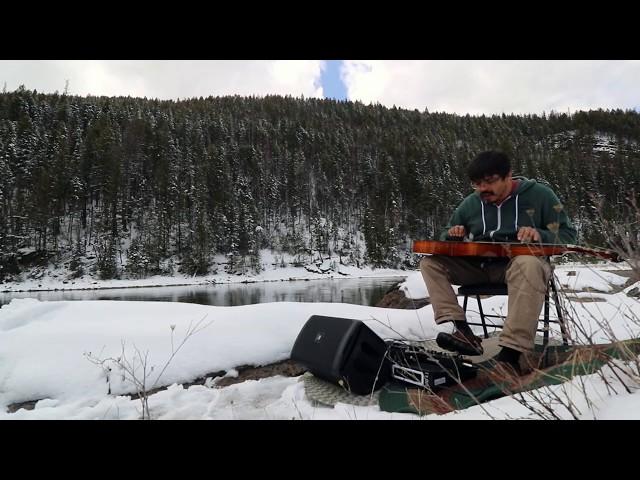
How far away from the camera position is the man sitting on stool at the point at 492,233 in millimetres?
2137

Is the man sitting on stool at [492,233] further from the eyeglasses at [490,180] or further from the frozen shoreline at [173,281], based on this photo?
the frozen shoreline at [173,281]

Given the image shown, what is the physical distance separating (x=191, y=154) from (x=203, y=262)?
27727 millimetres

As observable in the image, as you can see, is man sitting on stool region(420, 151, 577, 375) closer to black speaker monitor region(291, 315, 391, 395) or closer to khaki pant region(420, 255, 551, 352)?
khaki pant region(420, 255, 551, 352)

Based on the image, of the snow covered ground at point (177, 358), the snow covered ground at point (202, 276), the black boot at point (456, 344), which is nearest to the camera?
the snow covered ground at point (177, 358)

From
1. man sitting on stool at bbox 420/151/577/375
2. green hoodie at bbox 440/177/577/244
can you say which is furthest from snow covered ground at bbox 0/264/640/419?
green hoodie at bbox 440/177/577/244

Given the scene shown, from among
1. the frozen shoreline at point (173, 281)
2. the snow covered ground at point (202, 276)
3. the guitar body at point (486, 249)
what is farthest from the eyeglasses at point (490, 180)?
the snow covered ground at point (202, 276)

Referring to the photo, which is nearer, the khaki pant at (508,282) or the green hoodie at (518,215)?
the khaki pant at (508,282)

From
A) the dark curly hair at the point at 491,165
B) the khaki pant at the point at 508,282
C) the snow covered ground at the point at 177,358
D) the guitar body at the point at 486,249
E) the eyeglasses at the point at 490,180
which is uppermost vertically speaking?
the dark curly hair at the point at 491,165

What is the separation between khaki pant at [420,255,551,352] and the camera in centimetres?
199

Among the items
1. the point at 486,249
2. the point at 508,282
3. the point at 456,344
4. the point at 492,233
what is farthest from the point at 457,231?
the point at 456,344

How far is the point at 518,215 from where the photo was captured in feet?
8.63

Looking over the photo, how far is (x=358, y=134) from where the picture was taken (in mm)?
80250

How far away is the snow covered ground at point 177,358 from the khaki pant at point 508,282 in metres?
0.20
